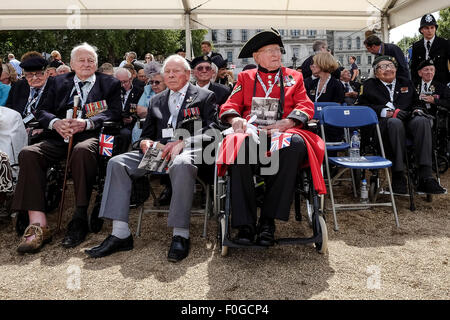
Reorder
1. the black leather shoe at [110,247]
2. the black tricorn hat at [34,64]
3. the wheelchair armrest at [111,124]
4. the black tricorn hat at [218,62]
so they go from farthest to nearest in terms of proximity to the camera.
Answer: the black tricorn hat at [218,62]
the black tricorn hat at [34,64]
the wheelchair armrest at [111,124]
the black leather shoe at [110,247]

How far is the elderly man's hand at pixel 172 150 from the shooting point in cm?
342

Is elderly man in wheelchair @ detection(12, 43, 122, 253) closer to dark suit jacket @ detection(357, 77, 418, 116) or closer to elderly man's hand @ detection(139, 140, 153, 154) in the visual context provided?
elderly man's hand @ detection(139, 140, 153, 154)

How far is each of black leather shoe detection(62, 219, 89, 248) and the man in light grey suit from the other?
→ 1.15ft

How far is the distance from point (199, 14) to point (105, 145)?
5.03 m

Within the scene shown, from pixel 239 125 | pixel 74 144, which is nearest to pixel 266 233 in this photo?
pixel 239 125

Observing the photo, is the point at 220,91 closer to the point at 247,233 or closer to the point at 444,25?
the point at 247,233

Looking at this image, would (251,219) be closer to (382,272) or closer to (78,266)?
(382,272)

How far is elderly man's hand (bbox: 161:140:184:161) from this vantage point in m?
3.42

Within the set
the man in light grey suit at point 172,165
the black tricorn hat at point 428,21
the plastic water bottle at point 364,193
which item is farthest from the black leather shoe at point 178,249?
the black tricorn hat at point 428,21

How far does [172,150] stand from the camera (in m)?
3.43

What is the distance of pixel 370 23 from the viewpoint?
8.31 m

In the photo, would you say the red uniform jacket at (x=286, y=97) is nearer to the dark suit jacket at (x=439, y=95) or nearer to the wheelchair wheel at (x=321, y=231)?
Answer: the wheelchair wheel at (x=321, y=231)

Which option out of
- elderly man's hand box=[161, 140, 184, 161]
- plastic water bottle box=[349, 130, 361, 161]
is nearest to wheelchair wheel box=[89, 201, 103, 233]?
elderly man's hand box=[161, 140, 184, 161]

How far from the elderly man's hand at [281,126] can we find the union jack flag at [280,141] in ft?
0.59
